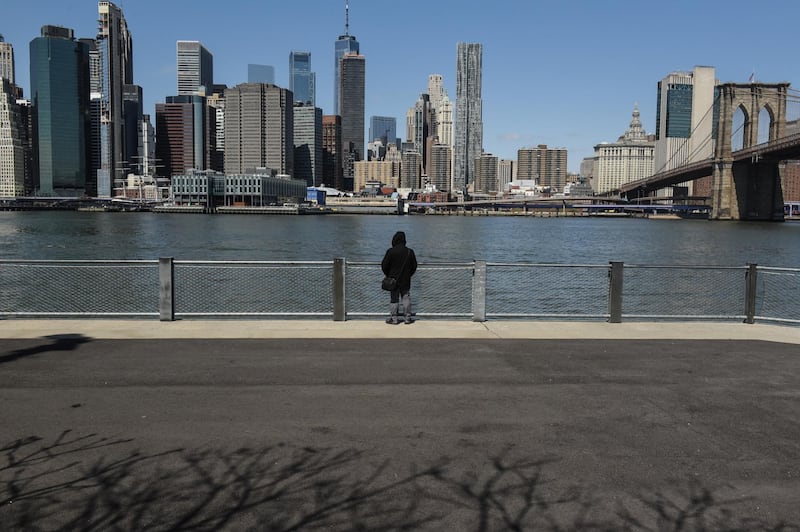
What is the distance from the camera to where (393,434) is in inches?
253

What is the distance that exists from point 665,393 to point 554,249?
62389 millimetres

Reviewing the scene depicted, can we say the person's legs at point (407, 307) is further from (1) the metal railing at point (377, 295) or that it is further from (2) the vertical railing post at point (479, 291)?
(1) the metal railing at point (377, 295)

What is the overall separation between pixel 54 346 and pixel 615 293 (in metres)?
9.32

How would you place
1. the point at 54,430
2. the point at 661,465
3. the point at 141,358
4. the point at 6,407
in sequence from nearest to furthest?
the point at 661,465 → the point at 54,430 → the point at 6,407 → the point at 141,358

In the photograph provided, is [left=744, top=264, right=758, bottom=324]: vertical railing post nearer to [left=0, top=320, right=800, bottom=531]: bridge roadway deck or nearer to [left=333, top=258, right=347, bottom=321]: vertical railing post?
[left=0, top=320, right=800, bottom=531]: bridge roadway deck

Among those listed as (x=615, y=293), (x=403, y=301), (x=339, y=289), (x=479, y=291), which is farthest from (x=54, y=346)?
(x=615, y=293)

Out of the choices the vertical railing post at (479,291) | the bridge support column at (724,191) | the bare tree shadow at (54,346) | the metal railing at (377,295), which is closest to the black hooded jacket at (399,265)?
the vertical railing post at (479,291)

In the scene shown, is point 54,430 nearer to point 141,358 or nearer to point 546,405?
point 141,358

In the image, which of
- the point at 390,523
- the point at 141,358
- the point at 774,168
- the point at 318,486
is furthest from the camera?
the point at 774,168

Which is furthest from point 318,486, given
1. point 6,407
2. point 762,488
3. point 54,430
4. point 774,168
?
point 774,168

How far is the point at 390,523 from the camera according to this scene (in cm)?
474

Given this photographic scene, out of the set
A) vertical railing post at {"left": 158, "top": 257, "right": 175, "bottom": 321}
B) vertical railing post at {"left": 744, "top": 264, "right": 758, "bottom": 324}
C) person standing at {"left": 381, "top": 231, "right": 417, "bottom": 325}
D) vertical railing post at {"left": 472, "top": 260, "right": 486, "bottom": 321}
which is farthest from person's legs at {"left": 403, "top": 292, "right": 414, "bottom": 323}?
vertical railing post at {"left": 744, "top": 264, "right": 758, "bottom": 324}

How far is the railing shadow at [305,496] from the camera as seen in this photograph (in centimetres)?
475

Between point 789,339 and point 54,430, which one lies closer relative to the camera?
point 54,430
